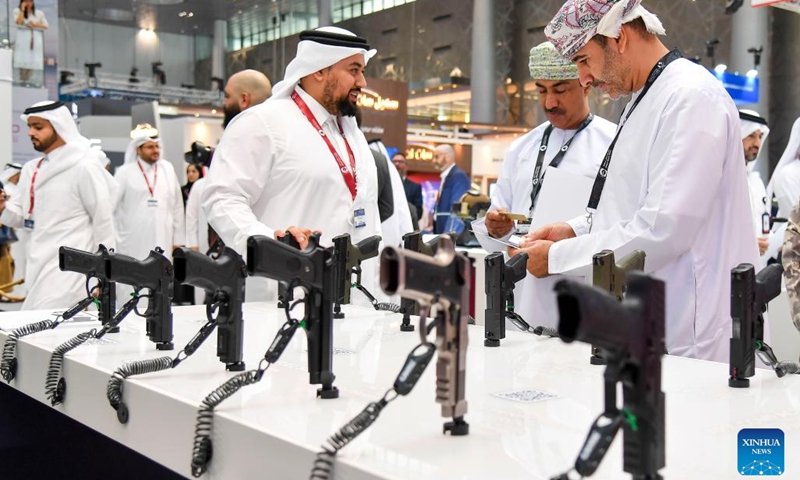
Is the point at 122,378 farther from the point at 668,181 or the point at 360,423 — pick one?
the point at 668,181

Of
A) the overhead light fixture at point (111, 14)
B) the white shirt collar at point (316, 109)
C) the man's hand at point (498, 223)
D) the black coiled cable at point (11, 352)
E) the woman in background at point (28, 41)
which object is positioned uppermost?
the overhead light fixture at point (111, 14)

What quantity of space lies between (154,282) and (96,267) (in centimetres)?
27

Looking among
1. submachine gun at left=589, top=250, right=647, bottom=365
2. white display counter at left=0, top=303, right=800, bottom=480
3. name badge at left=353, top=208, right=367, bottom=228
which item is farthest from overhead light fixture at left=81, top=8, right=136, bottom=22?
submachine gun at left=589, top=250, right=647, bottom=365

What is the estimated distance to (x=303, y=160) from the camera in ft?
10.4

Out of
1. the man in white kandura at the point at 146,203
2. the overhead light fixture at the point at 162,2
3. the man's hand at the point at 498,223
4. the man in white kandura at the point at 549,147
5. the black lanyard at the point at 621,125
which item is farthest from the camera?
the overhead light fixture at the point at 162,2

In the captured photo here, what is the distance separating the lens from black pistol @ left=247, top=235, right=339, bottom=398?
1.35 m

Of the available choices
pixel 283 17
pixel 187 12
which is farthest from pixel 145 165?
pixel 283 17

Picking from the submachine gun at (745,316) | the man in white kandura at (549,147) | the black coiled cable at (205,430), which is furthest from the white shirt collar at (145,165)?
the submachine gun at (745,316)

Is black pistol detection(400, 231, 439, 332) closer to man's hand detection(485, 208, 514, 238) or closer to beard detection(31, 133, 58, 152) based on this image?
man's hand detection(485, 208, 514, 238)

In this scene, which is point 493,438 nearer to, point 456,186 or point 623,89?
point 623,89

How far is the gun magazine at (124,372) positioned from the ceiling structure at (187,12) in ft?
48.0

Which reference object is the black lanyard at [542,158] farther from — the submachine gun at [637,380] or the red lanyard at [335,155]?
the submachine gun at [637,380]

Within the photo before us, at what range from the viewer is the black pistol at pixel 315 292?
1.35 m

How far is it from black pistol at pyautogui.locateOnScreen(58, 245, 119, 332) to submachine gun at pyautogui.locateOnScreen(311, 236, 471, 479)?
3.88ft
